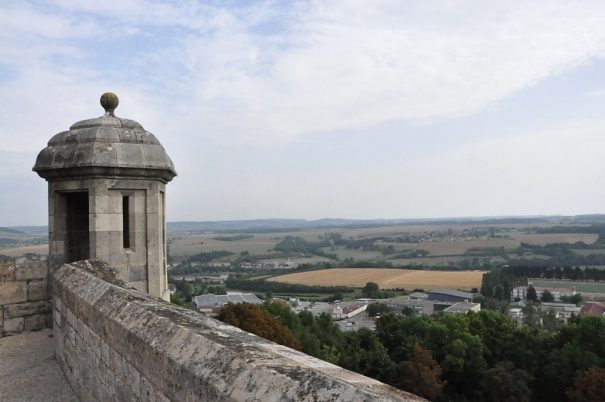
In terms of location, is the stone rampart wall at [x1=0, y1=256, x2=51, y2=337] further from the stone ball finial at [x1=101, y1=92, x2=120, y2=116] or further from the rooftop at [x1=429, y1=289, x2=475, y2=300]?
the rooftop at [x1=429, y1=289, x2=475, y2=300]

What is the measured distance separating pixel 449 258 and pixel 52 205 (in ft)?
501

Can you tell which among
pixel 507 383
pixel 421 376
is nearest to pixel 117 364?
pixel 421 376

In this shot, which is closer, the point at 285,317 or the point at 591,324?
the point at 591,324

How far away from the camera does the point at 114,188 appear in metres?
7.09

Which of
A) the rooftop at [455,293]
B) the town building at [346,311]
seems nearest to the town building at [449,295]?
the rooftop at [455,293]

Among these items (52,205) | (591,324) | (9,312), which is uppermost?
(52,205)

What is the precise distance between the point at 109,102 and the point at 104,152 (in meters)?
1.01

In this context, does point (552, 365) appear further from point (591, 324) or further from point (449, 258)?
point (449, 258)

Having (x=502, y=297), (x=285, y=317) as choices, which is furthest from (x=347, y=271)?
(x=285, y=317)

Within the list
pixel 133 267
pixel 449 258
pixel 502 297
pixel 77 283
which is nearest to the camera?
pixel 77 283

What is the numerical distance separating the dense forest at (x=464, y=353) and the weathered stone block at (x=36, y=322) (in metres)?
17.9

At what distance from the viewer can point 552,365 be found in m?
30.4

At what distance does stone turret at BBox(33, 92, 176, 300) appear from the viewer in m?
6.99

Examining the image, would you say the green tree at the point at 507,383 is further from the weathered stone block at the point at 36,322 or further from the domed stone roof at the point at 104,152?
the domed stone roof at the point at 104,152
